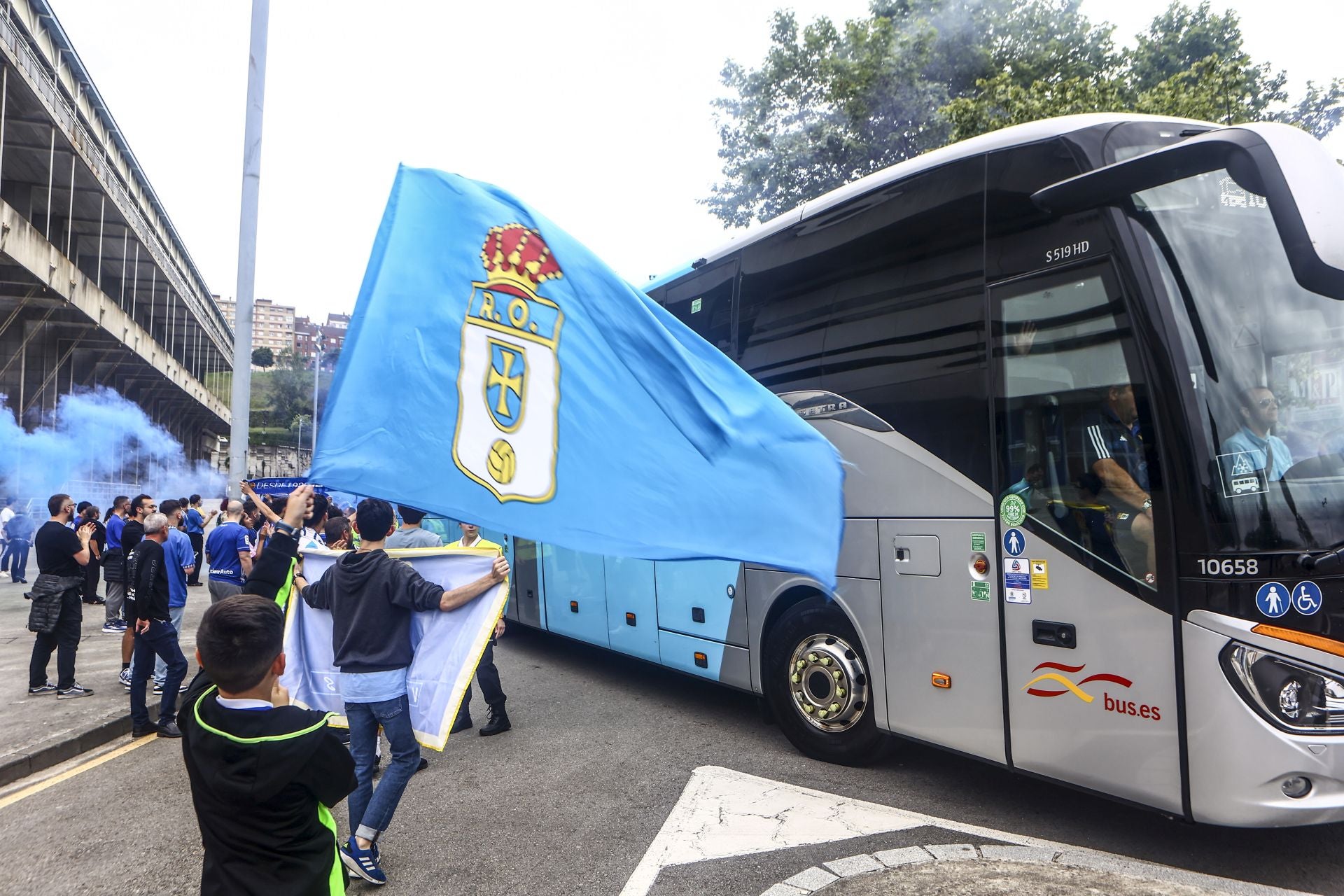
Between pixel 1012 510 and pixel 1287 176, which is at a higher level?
pixel 1287 176

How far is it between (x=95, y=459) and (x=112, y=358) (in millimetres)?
4422

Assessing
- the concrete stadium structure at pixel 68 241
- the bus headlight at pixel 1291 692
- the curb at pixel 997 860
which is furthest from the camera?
the concrete stadium structure at pixel 68 241

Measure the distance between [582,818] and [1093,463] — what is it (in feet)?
11.1

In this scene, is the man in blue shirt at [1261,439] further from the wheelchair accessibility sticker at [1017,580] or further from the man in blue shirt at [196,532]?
the man in blue shirt at [196,532]

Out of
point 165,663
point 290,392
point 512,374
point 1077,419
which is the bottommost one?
point 165,663

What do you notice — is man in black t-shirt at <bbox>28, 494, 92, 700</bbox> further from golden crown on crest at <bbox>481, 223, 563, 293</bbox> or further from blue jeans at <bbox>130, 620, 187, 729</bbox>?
golden crown on crest at <bbox>481, 223, 563, 293</bbox>

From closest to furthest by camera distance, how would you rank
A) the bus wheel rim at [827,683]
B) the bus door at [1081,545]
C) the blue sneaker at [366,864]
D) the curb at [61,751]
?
the bus door at [1081,545] → the blue sneaker at [366,864] → the bus wheel rim at [827,683] → the curb at [61,751]

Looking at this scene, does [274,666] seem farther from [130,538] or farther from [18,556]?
[18,556]

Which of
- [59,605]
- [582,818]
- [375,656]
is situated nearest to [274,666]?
[375,656]

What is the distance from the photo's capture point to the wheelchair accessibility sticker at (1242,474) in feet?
12.5

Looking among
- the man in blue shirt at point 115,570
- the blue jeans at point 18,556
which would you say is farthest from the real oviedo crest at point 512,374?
the blue jeans at point 18,556

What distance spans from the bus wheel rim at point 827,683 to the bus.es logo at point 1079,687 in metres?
1.29

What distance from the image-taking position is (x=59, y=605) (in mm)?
8062

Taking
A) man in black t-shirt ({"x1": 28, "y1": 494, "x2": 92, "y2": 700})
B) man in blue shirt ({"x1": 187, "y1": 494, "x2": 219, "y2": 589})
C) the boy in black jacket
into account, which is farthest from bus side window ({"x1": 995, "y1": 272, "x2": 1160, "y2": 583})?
man in blue shirt ({"x1": 187, "y1": 494, "x2": 219, "y2": 589})
